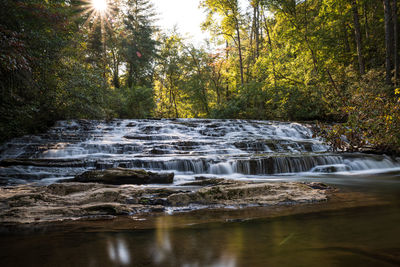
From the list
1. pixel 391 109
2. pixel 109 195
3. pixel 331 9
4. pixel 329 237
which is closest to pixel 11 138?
pixel 109 195

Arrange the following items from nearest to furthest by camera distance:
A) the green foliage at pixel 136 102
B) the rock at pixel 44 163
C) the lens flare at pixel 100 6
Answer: the rock at pixel 44 163, the green foliage at pixel 136 102, the lens flare at pixel 100 6

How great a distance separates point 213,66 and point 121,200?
2679cm

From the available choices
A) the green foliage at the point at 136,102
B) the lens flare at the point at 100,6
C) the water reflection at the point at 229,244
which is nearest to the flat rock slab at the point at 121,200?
the water reflection at the point at 229,244

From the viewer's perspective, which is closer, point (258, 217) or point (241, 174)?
point (258, 217)

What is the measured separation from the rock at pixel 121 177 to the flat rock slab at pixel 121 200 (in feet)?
3.65

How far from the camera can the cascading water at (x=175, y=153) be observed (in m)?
7.96

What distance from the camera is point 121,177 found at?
5.91 m

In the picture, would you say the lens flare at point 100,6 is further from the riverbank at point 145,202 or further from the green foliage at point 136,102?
the riverbank at point 145,202

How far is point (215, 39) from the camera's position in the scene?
89.3 feet

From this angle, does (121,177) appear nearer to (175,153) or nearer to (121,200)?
(121,200)

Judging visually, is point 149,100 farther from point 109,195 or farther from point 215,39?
point 109,195

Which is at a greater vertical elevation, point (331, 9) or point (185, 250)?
point (331, 9)

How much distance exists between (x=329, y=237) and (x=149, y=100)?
2291cm

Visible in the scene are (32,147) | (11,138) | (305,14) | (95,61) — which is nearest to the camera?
(32,147)
